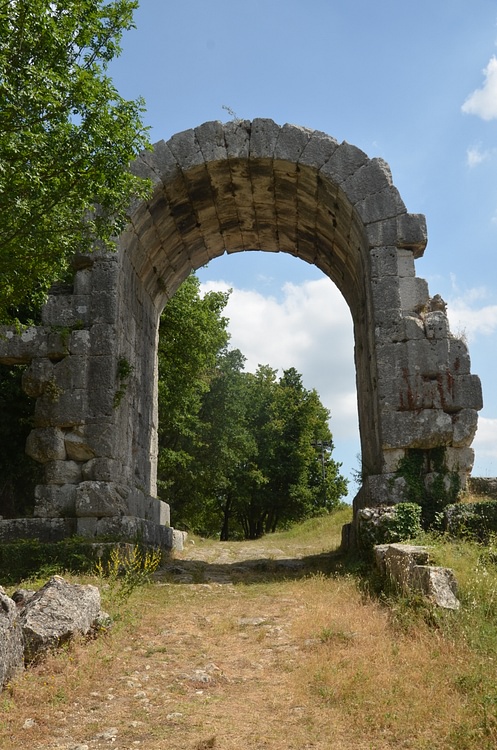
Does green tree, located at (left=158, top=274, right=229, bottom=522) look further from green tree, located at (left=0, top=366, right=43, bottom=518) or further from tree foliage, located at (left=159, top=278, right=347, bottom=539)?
green tree, located at (left=0, top=366, right=43, bottom=518)

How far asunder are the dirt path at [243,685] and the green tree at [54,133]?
4.30m

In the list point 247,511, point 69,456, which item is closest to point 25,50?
point 69,456

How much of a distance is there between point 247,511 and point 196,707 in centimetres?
3194

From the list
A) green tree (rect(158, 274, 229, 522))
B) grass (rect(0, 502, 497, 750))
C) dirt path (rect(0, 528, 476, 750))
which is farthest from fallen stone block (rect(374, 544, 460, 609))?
green tree (rect(158, 274, 229, 522))

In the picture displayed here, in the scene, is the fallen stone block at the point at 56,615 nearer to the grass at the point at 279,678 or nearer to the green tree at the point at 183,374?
the grass at the point at 279,678

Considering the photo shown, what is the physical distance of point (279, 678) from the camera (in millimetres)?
5195

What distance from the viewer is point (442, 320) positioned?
10289mm

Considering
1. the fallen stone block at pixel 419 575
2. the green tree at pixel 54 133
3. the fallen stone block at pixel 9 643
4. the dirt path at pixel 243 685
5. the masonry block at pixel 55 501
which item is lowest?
the dirt path at pixel 243 685

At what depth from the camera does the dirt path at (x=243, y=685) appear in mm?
4043

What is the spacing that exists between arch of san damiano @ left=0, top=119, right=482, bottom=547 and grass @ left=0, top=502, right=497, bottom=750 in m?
2.57

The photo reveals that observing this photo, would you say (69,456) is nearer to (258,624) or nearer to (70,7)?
(258,624)

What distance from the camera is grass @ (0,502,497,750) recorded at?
4.04 metres

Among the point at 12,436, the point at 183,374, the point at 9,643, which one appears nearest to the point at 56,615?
the point at 9,643

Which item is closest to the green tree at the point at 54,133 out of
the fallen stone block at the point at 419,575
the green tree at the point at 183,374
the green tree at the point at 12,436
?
the fallen stone block at the point at 419,575
